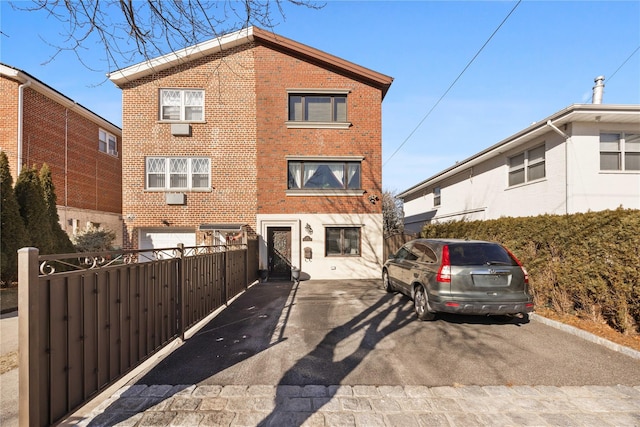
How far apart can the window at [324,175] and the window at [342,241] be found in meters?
1.81

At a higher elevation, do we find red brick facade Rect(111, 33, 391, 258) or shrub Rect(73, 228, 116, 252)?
red brick facade Rect(111, 33, 391, 258)

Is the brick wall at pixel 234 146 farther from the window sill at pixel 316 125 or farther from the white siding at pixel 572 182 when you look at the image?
the white siding at pixel 572 182

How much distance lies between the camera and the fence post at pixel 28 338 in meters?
2.32

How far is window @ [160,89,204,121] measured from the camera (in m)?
12.3

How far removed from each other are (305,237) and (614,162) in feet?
36.4

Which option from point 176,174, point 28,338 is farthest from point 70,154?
point 28,338

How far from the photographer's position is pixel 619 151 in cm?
988

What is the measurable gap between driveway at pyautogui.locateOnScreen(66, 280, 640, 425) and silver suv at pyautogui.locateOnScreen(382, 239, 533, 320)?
456 mm

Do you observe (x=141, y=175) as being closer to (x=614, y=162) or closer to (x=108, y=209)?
(x=108, y=209)

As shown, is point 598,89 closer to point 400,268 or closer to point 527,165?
point 527,165

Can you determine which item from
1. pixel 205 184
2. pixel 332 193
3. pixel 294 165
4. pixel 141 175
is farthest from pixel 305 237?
pixel 141 175

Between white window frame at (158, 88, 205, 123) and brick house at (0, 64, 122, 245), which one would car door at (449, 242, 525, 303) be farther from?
brick house at (0, 64, 122, 245)

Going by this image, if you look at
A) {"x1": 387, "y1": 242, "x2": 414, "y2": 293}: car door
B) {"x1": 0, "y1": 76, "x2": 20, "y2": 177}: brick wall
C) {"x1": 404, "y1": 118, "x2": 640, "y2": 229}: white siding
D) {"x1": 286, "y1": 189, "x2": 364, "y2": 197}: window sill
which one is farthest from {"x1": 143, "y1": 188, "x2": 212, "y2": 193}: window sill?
{"x1": 404, "y1": 118, "x2": 640, "y2": 229}: white siding

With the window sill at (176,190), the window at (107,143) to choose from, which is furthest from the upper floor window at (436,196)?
the window at (107,143)
